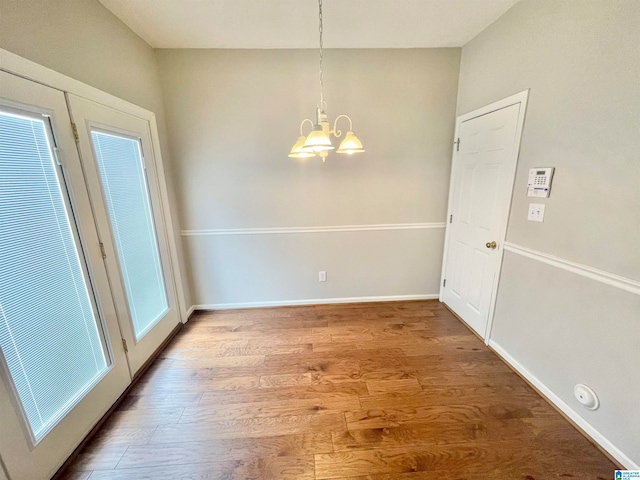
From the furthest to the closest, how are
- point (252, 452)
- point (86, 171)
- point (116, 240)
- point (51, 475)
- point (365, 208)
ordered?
point (365, 208), point (116, 240), point (86, 171), point (252, 452), point (51, 475)

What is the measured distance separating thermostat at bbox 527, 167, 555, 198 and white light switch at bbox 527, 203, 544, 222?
0.24 feet

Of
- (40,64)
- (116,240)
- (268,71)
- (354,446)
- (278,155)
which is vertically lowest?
(354,446)

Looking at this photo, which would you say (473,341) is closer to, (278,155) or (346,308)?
(346,308)

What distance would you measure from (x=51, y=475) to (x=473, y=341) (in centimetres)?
308

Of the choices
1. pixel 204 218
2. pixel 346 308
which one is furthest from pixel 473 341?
pixel 204 218

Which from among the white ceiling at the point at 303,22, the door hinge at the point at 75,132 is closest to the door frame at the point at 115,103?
the door hinge at the point at 75,132

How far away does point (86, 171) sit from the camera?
157 centimetres

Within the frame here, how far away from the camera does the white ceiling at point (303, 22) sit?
1.82 m

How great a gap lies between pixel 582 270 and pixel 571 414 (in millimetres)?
942

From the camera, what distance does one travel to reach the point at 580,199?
149 cm

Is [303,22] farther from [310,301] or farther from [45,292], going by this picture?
[310,301]

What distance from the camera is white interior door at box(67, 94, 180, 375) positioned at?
1651mm

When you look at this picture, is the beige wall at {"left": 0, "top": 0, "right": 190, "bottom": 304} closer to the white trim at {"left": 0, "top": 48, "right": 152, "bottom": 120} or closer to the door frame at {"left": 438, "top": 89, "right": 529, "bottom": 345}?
the white trim at {"left": 0, "top": 48, "right": 152, "bottom": 120}

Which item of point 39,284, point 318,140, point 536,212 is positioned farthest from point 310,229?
point 39,284
